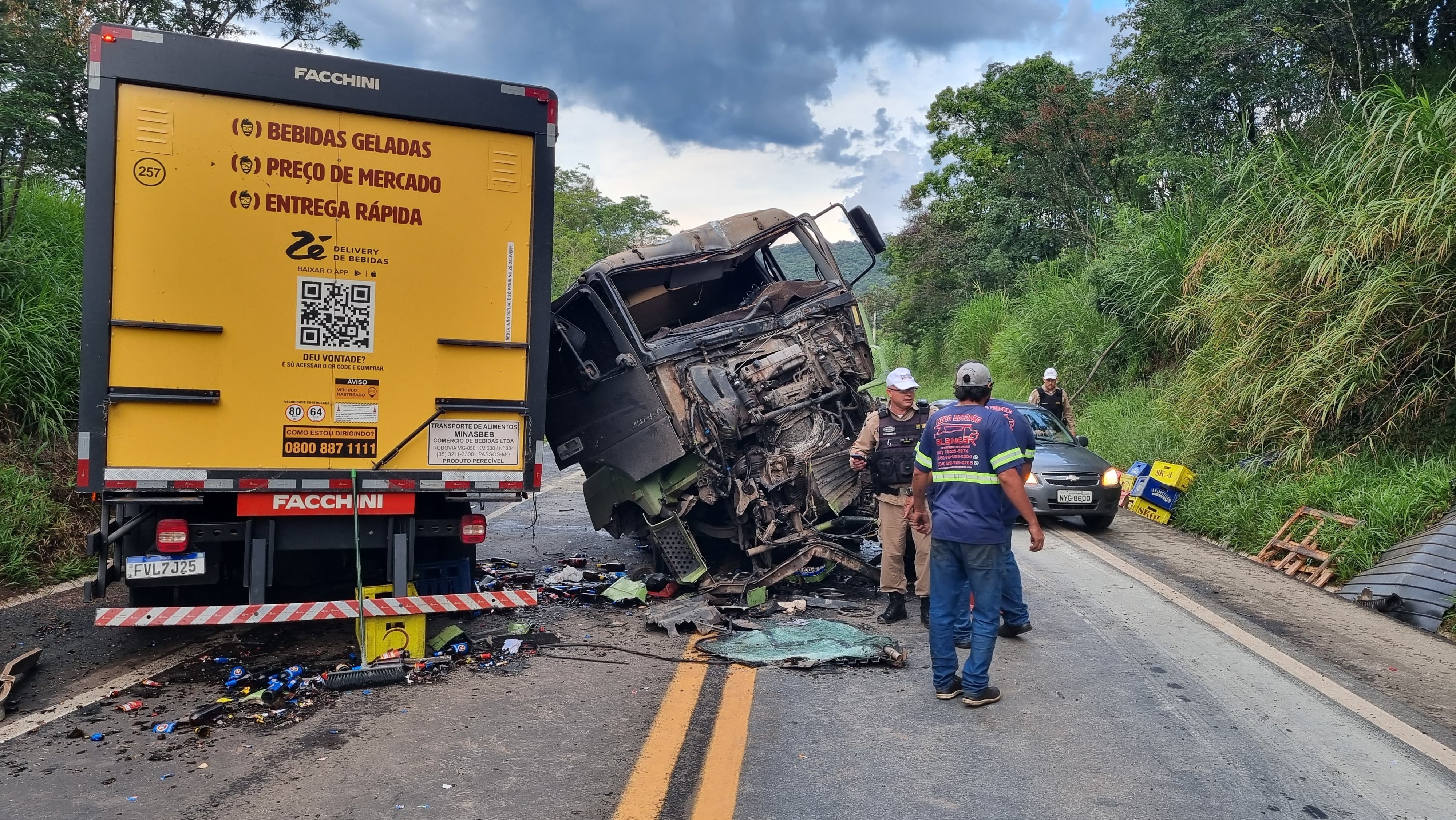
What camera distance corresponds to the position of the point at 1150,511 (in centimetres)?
1181

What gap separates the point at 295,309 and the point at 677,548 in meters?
3.14

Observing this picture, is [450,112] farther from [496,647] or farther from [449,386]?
[496,647]

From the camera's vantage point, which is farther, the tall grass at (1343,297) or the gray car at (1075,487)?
the gray car at (1075,487)

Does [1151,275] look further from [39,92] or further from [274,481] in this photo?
[39,92]

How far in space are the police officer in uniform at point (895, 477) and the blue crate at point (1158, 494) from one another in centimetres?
618

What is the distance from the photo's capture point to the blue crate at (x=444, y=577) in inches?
231

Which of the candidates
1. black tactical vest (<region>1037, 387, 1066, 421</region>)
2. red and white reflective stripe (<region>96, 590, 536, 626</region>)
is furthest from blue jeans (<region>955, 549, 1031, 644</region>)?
black tactical vest (<region>1037, 387, 1066, 421</region>)

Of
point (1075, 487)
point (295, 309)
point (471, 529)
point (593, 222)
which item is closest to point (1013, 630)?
point (471, 529)

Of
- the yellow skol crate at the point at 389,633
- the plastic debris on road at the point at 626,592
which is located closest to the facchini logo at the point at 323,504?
the yellow skol crate at the point at 389,633

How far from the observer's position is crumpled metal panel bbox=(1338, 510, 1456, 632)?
692cm

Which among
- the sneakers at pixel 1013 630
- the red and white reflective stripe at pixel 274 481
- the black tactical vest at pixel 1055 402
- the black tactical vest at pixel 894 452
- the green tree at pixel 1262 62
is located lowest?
the sneakers at pixel 1013 630

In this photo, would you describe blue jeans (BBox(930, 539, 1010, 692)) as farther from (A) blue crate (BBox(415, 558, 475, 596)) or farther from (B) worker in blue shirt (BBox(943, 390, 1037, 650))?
(A) blue crate (BBox(415, 558, 475, 596))

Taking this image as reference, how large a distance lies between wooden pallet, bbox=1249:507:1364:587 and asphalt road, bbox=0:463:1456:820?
272cm

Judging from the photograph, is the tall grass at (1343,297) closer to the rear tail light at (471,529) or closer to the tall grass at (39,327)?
the rear tail light at (471,529)
